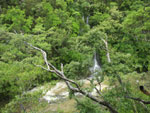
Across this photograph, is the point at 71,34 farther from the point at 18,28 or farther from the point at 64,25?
the point at 18,28

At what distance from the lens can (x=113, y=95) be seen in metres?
5.33

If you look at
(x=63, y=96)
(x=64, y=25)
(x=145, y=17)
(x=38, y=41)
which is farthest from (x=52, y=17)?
(x=145, y=17)

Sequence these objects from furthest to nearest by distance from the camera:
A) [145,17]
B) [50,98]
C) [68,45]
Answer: [68,45] < [50,98] < [145,17]

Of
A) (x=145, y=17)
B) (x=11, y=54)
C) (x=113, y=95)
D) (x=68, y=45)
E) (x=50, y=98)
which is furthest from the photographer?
(x=68, y=45)

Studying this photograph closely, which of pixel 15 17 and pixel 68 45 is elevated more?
pixel 15 17

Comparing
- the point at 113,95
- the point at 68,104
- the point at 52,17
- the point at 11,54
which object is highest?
the point at 52,17

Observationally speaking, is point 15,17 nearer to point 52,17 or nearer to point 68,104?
point 52,17

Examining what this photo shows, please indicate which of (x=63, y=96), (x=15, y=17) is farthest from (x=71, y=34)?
(x=63, y=96)

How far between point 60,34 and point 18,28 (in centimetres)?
492

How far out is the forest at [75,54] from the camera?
5758 mm

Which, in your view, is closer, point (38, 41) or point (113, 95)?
point (113, 95)

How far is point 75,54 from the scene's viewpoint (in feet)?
49.0

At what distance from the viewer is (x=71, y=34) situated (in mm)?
→ 16281

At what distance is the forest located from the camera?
18.9 feet
